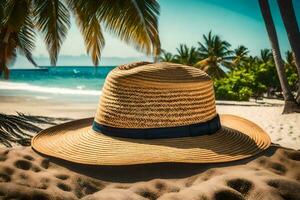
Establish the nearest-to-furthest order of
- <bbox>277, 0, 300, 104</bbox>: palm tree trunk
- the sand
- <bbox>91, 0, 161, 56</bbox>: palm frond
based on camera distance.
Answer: the sand < <bbox>91, 0, 161, 56</bbox>: palm frond < <bbox>277, 0, 300, 104</bbox>: palm tree trunk

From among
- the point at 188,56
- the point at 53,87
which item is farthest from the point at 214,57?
the point at 53,87

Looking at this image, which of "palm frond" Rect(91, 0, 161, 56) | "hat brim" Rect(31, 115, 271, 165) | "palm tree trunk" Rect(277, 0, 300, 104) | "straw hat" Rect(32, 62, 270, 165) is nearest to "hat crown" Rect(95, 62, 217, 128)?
"straw hat" Rect(32, 62, 270, 165)

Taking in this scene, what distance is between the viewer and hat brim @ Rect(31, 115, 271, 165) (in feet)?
7.39

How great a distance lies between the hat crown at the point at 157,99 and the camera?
2.47m

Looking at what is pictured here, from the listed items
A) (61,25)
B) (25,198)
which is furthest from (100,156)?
(61,25)

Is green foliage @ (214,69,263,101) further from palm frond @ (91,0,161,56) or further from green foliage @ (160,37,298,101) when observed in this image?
palm frond @ (91,0,161,56)

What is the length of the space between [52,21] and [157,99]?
5359mm

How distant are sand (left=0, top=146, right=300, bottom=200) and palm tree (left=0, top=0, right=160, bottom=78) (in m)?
3.54

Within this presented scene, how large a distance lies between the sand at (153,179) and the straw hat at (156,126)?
12cm

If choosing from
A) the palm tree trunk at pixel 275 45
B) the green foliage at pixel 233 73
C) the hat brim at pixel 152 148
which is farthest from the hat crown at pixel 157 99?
the green foliage at pixel 233 73

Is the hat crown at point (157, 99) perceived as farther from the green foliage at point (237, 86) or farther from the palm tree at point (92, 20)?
the green foliage at point (237, 86)

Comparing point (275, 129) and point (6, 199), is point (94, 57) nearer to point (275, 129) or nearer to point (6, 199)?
point (275, 129)

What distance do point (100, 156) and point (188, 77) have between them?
0.97 meters

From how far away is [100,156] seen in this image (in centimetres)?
235
